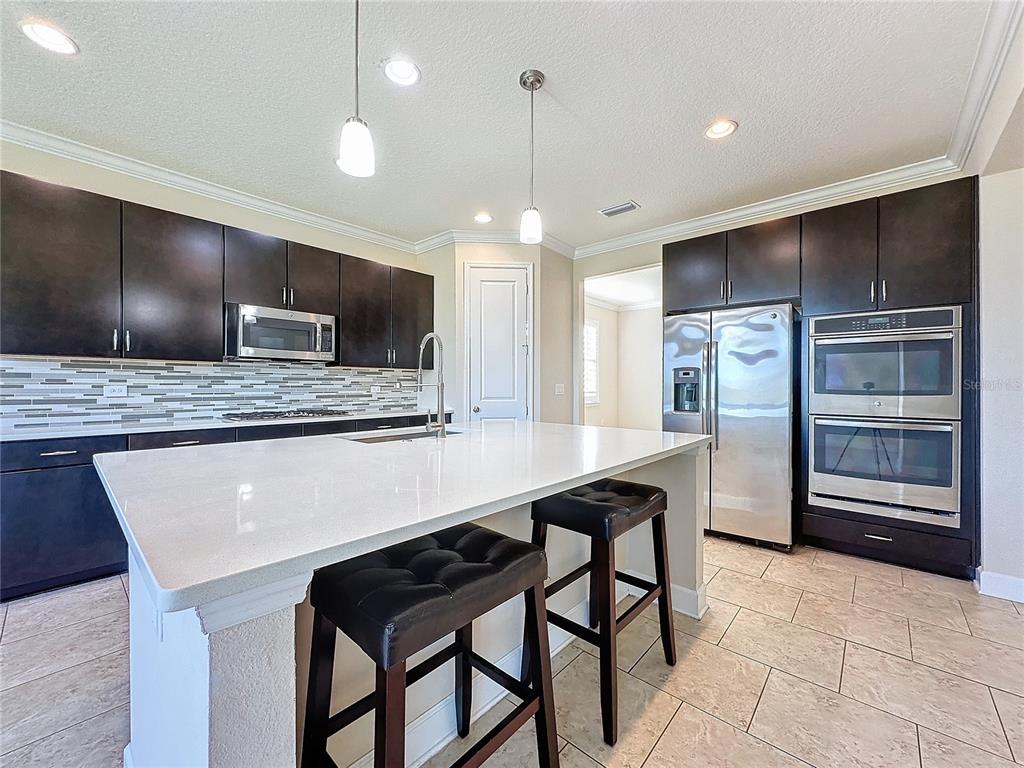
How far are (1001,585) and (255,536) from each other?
11.5 ft

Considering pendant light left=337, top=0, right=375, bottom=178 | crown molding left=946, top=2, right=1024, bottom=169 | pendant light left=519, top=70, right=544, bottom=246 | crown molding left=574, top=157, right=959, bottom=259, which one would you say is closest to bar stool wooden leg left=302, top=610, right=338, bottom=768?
pendant light left=337, top=0, right=375, bottom=178

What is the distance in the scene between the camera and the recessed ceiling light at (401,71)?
6.05 ft

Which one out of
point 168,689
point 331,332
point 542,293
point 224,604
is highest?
point 542,293

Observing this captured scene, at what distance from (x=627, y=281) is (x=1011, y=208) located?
3897mm

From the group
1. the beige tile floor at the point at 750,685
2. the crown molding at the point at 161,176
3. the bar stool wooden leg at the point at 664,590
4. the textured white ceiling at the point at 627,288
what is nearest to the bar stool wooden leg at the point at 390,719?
the beige tile floor at the point at 750,685

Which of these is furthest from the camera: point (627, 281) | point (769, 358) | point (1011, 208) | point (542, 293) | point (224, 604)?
point (627, 281)

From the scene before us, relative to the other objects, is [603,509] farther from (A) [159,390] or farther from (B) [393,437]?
(A) [159,390]

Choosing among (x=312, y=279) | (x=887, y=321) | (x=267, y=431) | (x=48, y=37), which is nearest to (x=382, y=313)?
(x=312, y=279)

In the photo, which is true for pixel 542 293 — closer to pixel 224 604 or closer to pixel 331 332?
pixel 331 332

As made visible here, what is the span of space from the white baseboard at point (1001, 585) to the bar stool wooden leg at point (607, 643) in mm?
2388

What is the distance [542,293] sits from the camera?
13.4 feet

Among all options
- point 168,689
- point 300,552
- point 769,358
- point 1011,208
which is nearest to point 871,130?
point 1011,208

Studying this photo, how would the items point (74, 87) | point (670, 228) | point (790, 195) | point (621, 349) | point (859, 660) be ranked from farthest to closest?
point (621, 349), point (670, 228), point (790, 195), point (74, 87), point (859, 660)

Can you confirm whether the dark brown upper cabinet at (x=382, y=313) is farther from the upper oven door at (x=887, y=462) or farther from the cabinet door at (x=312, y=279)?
the upper oven door at (x=887, y=462)
